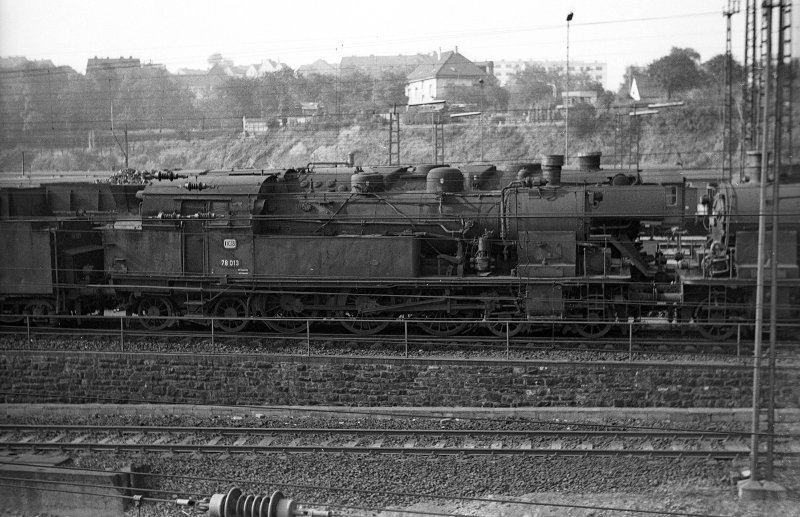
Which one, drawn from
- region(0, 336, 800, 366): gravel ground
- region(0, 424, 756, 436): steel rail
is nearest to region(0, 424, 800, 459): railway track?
region(0, 424, 756, 436): steel rail

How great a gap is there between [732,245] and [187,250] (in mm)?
10440

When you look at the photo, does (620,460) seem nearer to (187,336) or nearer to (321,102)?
(187,336)

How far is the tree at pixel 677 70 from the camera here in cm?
2644

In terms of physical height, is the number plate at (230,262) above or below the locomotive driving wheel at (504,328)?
above

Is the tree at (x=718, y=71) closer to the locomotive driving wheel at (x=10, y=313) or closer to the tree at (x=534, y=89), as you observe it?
the tree at (x=534, y=89)

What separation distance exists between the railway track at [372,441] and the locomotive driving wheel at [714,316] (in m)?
3.41

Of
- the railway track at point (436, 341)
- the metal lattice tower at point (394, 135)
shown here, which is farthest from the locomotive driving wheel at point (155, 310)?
the metal lattice tower at point (394, 135)

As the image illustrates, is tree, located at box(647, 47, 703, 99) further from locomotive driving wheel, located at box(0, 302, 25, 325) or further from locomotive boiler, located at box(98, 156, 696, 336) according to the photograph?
locomotive driving wheel, located at box(0, 302, 25, 325)

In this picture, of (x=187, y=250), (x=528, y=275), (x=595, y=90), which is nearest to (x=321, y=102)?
(x=595, y=90)

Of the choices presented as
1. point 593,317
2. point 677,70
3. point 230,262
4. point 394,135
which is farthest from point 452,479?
point 394,135

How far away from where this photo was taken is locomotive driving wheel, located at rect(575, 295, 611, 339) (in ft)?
49.7

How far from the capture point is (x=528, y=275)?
15.4 meters

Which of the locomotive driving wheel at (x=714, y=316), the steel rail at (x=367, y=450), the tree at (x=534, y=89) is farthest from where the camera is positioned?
the tree at (x=534, y=89)

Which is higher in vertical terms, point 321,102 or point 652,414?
point 321,102
